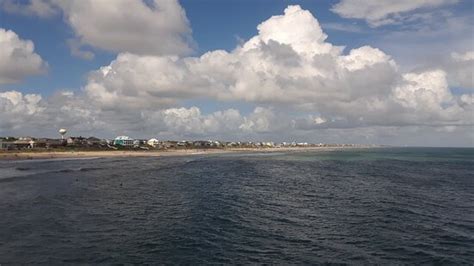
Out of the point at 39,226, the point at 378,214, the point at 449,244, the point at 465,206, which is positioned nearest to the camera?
the point at 449,244

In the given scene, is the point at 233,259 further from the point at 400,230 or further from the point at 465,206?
the point at 465,206

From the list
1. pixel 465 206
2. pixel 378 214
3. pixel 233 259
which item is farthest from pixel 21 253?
pixel 465 206

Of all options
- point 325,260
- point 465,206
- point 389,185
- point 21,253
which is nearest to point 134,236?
point 21,253

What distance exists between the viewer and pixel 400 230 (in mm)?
36906

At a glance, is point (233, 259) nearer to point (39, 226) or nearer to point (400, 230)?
point (400, 230)

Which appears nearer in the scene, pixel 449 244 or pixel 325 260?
pixel 325 260

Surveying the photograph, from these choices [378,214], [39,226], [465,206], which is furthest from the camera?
[465,206]

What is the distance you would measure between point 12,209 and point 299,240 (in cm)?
3232

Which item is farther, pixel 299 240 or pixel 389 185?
pixel 389 185

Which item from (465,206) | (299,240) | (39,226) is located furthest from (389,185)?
(39,226)

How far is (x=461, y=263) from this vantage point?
91.6 feet

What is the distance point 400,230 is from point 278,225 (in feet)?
36.3

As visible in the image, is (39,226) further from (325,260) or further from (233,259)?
(325,260)

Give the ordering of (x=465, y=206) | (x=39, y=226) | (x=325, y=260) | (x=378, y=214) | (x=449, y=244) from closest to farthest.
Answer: (x=325, y=260) → (x=449, y=244) → (x=39, y=226) → (x=378, y=214) → (x=465, y=206)
